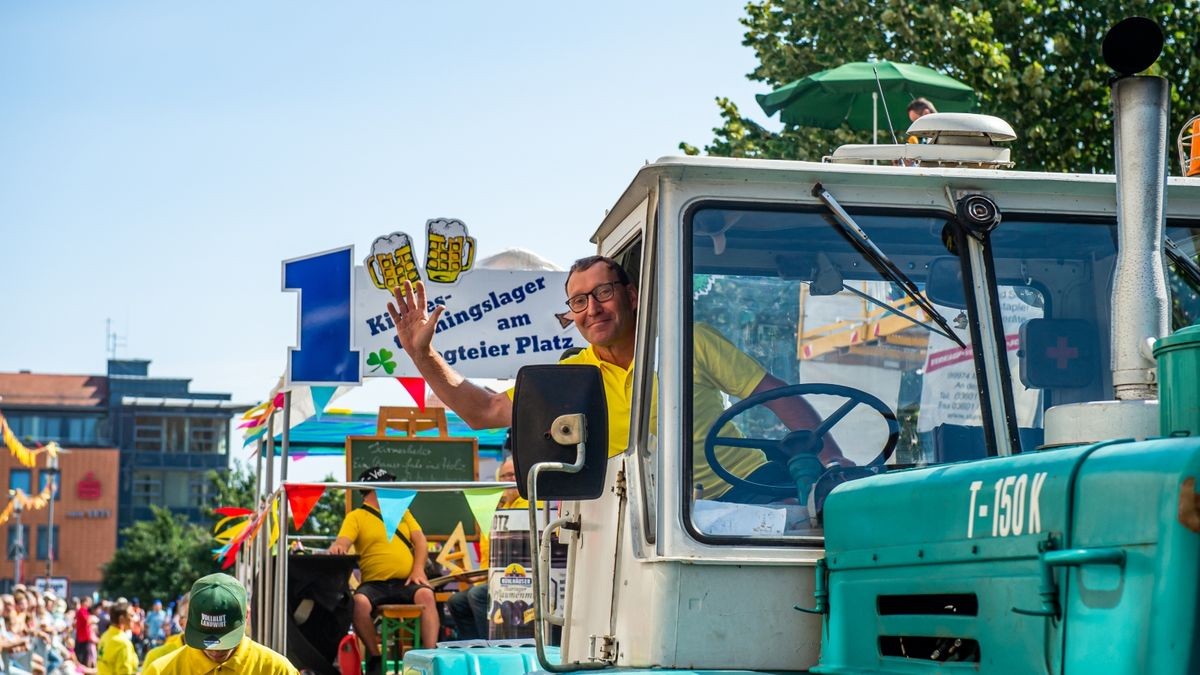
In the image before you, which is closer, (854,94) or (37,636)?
(854,94)

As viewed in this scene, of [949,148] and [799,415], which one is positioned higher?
[949,148]

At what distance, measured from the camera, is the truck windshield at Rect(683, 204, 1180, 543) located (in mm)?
3682

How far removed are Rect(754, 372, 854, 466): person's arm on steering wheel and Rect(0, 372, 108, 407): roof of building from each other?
116 meters

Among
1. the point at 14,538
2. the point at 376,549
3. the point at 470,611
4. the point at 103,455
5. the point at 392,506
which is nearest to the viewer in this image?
the point at 470,611

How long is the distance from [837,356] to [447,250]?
6647 millimetres

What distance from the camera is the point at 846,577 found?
3.44 metres

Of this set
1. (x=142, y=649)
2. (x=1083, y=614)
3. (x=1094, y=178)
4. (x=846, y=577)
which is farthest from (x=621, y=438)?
(x=142, y=649)

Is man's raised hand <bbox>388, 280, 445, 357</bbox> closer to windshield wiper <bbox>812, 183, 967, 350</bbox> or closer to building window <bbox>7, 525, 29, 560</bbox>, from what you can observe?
windshield wiper <bbox>812, 183, 967, 350</bbox>

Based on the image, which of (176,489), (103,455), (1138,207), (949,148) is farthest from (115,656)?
(176,489)

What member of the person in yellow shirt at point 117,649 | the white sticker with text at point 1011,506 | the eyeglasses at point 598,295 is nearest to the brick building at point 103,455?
the person in yellow shirt at point 117,649

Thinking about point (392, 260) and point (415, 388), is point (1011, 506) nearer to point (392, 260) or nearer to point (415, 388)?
point (392, 260)

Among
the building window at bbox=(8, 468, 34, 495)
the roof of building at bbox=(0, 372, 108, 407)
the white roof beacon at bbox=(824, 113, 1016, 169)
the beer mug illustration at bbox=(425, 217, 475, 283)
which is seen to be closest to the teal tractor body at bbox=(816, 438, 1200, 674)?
the white roof beacon at bbox=(824, 113, 1016, 169)

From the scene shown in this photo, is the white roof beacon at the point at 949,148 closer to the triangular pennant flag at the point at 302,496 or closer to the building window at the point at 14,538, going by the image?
the triangular pennant flag at the point at 302,496

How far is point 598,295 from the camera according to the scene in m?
4.32
